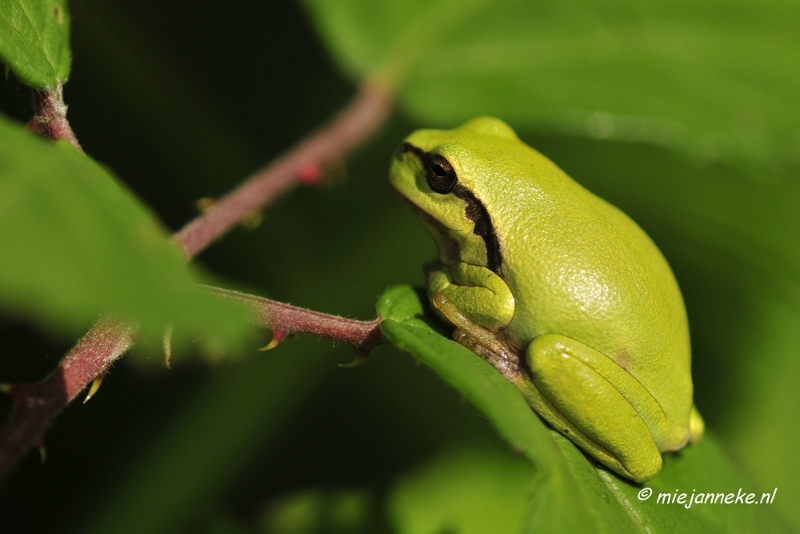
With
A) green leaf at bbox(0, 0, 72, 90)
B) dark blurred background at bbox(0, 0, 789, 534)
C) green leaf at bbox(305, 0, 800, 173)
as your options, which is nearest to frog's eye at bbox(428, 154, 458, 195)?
dark blurred background at bbox(0, 0, 789, 534)

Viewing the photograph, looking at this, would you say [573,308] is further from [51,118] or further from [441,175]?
[51,118]

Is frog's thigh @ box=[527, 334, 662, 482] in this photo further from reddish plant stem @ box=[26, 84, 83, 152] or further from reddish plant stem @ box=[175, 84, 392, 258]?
reddish plant stem @ box=[26, 84, 83, 152]

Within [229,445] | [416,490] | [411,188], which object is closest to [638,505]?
[411,188]

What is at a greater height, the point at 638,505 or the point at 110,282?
the point at 110,282

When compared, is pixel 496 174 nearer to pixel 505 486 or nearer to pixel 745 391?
pixel 505 486

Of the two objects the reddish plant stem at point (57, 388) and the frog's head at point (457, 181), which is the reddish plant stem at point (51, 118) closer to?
the reddish plant stem at point (57, 388)
